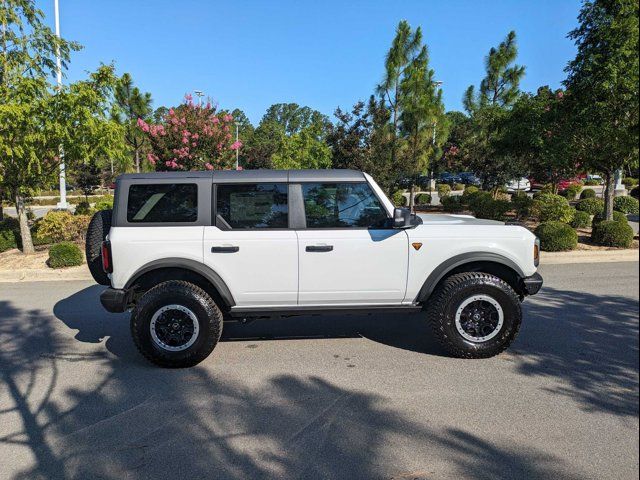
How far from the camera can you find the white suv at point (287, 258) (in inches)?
172

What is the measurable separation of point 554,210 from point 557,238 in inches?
124

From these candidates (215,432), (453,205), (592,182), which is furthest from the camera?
(592,182)

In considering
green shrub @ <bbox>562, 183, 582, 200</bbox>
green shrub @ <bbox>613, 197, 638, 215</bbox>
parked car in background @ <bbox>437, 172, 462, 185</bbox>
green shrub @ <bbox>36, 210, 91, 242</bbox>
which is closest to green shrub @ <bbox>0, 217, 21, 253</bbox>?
green shrub @ <bbox>36, 210, 91, 242</bbox>

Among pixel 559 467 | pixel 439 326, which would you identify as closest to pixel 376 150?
pixel 439 326

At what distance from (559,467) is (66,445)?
3185mm

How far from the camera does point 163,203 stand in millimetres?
4461

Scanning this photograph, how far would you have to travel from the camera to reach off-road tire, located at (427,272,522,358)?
174 inches

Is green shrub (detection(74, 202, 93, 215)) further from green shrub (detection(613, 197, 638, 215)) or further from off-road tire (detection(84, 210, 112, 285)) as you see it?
green shrub (detection(613, 197, 638, 215))

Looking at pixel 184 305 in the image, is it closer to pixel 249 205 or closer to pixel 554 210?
pixel 249 205

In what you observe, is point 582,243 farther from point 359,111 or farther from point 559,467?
point 559,467

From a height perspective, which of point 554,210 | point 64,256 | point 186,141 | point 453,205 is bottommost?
point 64,256

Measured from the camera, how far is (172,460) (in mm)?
2959

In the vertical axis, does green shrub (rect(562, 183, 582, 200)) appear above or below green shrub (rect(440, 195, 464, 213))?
above

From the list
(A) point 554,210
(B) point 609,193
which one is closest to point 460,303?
(B) point 609,193
